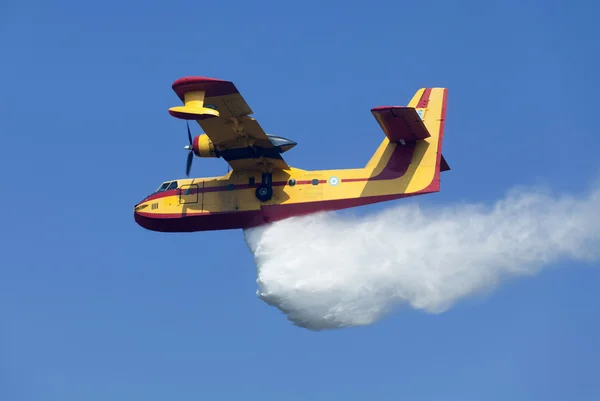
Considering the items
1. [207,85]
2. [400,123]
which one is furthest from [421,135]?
[207,85]

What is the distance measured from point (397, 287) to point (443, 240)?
210cm

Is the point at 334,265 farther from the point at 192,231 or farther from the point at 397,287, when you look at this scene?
the point at 192,231

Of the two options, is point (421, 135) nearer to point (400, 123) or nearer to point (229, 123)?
point (400, 123)

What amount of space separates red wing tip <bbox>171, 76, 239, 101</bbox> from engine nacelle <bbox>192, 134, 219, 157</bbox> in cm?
258

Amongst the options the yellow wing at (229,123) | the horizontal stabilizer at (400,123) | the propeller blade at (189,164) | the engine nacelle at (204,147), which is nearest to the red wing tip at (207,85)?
the yellow wing at (229,123)

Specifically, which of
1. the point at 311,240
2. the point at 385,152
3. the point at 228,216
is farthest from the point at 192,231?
the point at 385,152

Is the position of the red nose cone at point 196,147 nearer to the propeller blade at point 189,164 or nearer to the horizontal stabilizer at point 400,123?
the propeller blade at point 189,164

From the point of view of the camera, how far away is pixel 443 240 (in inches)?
1399

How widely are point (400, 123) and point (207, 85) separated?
577 centimetres

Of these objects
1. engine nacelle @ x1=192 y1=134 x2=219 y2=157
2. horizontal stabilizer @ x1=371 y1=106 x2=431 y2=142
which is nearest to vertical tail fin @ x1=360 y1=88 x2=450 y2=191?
horizontal stabilizer @ x1=371 y1=106 x2=431 y2=142

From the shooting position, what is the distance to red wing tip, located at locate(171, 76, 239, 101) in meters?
33.0

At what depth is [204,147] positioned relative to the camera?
3578cm

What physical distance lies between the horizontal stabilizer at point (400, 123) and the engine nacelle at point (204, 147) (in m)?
5.32

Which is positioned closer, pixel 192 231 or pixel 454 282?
pixel 454 282
